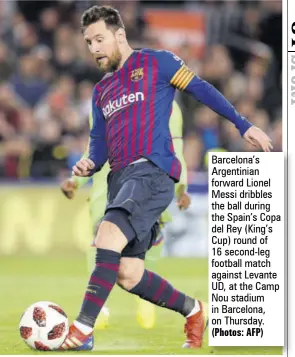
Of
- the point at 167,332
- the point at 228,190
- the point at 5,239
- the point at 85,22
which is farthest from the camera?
the point at 5,239

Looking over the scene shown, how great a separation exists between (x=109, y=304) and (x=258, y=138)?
3900 millimetres

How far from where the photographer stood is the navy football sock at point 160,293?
23.6 ft

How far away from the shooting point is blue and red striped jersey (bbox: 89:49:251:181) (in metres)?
7.18

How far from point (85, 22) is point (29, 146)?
8317mm

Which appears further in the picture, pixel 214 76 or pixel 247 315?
pixel 214 76

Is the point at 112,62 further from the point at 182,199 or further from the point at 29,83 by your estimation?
the point at 29,83

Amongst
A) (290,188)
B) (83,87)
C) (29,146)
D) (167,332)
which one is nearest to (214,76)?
(83,87)

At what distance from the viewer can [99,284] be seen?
692 cm

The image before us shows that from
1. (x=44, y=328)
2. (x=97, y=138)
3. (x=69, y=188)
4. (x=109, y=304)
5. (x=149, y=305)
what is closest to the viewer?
(x=44, y=328)

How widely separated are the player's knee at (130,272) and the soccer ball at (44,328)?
434 mm

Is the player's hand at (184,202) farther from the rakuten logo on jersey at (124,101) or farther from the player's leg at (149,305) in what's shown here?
the rakuten logo on jersey at (124,101)

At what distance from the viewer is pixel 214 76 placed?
1759cm

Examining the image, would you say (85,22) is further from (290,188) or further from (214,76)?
(214,76)

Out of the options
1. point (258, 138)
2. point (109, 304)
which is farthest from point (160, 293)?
point (109, 304)
